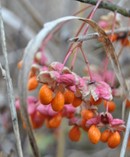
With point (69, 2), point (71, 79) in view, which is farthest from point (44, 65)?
point (69, 2)

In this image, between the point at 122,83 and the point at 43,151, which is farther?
the point at 43,151

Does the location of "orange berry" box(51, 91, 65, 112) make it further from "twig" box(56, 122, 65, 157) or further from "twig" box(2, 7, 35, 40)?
"twig" box(2, 7, 35, 40)

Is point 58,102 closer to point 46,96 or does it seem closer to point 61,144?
point 46,96

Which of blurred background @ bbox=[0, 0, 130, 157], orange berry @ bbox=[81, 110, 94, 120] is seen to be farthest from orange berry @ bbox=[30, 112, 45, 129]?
blurred background @ bbox=[0, 0, 130, 157]

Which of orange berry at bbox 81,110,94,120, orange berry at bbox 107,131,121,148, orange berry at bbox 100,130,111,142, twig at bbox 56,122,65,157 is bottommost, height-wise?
orange berry at bbox 107,131,121,148

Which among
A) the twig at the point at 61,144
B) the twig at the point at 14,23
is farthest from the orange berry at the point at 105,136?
the twig at the point at 14,23

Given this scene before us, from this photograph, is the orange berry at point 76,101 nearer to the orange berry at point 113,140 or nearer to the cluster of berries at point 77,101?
the cluster of berries at point 77,101

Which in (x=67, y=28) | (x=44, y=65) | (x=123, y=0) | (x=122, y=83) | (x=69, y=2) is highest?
(x=69, y=2)

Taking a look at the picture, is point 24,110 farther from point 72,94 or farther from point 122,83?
point 122,83

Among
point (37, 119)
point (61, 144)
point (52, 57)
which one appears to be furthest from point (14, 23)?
point (37, 119)
